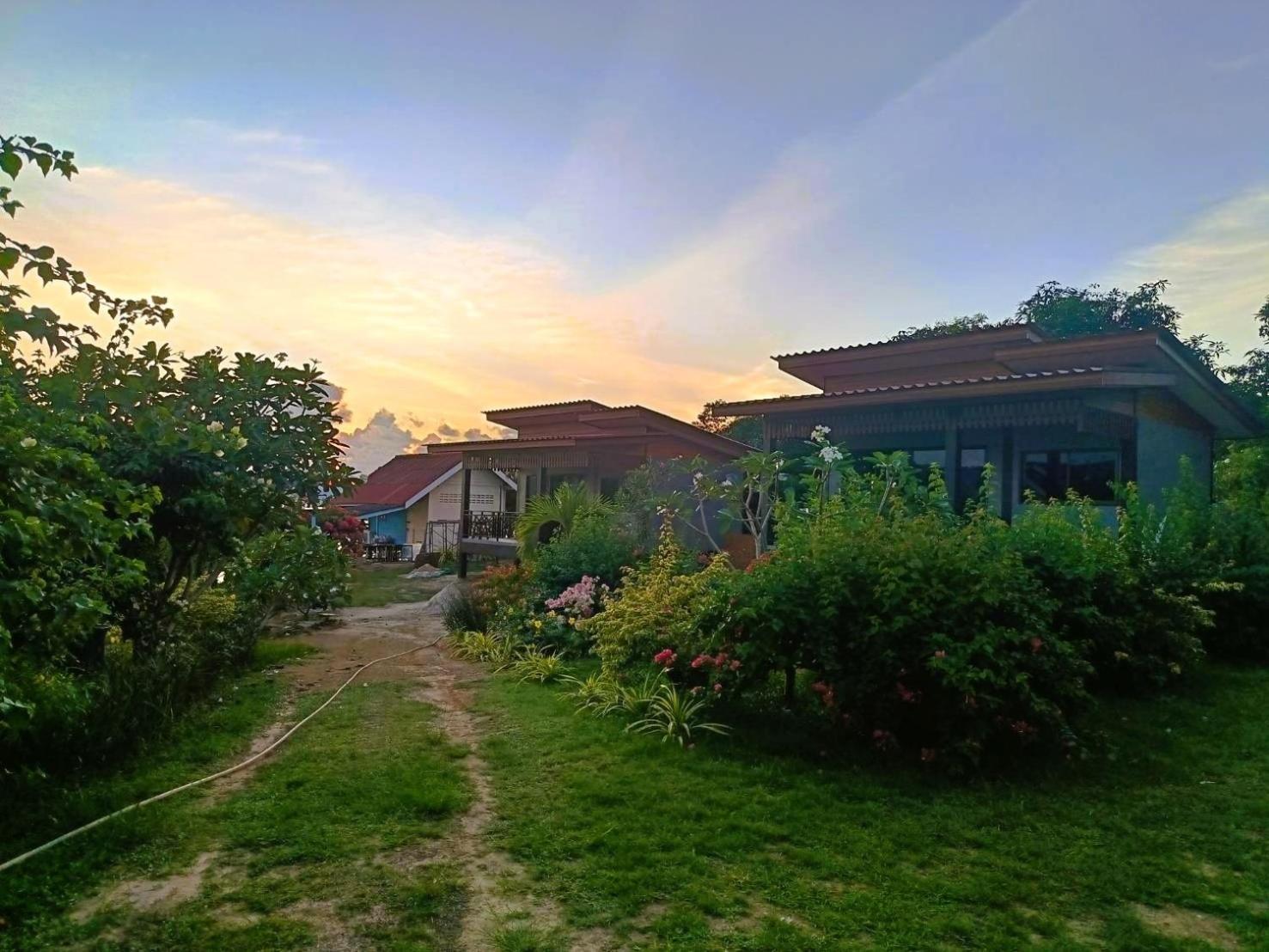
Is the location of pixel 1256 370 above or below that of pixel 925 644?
above

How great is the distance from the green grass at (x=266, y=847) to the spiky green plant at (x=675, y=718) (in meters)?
1.37

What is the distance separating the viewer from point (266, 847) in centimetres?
369

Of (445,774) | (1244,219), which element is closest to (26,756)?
(445,774)

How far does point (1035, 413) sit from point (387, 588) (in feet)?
45.9

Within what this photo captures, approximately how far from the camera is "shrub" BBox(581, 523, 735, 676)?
5.77 metres

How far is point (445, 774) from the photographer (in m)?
4.78

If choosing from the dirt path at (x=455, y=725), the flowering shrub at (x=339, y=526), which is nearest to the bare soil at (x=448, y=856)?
the dirt path at (x=455, y=725)

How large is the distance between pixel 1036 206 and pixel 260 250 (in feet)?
35.1

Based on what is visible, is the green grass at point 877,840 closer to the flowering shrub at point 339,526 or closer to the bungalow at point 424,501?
the flowering shrub at point 339,526

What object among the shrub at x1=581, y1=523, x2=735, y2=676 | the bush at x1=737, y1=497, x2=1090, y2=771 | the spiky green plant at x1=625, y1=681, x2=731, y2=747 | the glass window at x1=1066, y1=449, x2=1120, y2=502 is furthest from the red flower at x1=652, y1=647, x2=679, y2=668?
the glass window at x1=1066, y1=449, x2=1120, y2=502

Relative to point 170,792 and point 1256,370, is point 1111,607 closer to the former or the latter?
point 170,792

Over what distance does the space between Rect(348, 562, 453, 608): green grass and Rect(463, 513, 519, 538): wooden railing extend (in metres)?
1.38

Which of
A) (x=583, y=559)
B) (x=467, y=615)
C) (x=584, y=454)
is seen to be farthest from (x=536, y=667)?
(x=584, y=454)

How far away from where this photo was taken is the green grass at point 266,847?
293 cm
